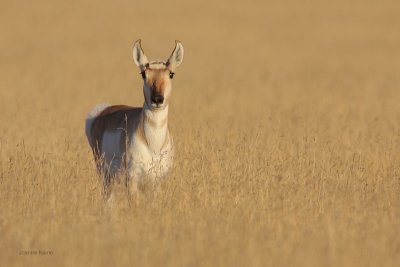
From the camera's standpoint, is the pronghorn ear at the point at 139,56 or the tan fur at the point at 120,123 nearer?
the tan fur at the point at 120,123

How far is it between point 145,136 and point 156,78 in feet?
2.27

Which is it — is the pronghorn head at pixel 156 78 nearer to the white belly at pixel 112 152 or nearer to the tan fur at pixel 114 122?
the tan fur at pixel 114 122

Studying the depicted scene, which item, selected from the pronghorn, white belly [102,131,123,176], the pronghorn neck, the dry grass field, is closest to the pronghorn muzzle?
the pronghorn

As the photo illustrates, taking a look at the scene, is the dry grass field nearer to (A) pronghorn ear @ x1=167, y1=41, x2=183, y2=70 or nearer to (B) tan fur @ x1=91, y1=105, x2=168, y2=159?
(B) tan fur @ x1=91, y1=105, x2=168, y2=159

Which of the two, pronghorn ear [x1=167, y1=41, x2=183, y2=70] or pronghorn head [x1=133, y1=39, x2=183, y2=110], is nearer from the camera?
pronghorn head [x1=133, y1=39, x2=183, y2=110]

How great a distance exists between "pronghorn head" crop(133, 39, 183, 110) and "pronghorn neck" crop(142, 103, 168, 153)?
0.10 meters

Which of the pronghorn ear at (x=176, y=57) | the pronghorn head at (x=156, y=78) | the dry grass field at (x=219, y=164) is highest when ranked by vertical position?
the pronghorn ear at (x=176, y=57)

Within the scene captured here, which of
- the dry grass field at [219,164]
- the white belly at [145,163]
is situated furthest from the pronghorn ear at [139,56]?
the dry grass field at [219,164]

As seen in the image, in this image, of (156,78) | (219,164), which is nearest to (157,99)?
(156,78)

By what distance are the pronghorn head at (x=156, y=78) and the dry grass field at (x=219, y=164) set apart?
3.49 ft

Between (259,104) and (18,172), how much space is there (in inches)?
455

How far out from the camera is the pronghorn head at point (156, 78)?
9.91 metres

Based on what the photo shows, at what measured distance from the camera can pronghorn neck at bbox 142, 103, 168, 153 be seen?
1020 cm

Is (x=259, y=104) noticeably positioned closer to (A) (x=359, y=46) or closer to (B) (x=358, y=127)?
(B) (x=358, y=127)
